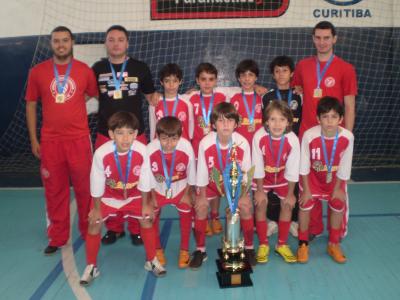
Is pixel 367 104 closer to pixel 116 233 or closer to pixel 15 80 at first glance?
pixel 116 233

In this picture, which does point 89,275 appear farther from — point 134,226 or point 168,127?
point 168,127

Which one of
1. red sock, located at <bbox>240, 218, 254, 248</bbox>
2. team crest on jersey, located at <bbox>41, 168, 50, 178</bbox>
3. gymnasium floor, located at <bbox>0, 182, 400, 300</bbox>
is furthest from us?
team crest on jersey, located at <bbox>41, 168, 50, 178</bbox>

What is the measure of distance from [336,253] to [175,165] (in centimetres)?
141

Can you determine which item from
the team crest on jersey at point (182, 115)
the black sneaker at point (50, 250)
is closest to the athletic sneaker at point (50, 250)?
the black sneaker at point (50, 250)

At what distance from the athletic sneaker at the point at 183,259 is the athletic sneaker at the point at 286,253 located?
0.72 m

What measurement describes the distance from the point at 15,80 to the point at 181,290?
193 inches

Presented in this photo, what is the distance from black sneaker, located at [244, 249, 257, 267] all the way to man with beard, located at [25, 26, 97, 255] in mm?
1381

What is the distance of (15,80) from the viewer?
647 centimetres

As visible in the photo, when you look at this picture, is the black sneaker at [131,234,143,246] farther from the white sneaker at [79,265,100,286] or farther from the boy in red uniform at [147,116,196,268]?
the white sneaker at [79,265,100,286]

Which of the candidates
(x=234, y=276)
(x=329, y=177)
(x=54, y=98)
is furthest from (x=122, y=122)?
(x=329, y=177)

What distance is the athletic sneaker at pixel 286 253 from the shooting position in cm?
327

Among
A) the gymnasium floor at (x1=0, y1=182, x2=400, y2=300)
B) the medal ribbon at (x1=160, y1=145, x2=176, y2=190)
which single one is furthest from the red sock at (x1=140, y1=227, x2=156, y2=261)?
the medal ribbon at (x1=160, y1=145, x2=176, y2=190)

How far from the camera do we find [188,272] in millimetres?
3148

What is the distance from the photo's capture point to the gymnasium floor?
2.83 m
